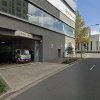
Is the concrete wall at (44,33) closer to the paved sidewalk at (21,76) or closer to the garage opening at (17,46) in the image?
the garage opening at (17,46)

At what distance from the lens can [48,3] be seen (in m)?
19.3

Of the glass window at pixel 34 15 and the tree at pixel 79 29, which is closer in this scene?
the glass window at pixel 34 15

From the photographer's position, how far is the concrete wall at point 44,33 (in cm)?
1186

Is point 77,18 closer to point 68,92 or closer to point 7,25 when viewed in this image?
point 7,25

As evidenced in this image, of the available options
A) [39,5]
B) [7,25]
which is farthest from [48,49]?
[7,25]

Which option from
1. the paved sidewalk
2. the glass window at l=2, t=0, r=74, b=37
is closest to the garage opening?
the glass window at l=2, t=0, r=74, b=37

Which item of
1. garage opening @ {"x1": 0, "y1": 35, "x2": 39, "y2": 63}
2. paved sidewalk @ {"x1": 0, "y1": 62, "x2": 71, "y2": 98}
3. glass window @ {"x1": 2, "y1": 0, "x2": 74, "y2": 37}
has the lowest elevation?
paved sidewalk @ {"x1": 0, "y1": 62, "x2": 71, "y2": 98}

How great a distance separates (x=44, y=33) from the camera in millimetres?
18266

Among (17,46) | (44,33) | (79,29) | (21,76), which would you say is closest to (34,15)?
(44,33)

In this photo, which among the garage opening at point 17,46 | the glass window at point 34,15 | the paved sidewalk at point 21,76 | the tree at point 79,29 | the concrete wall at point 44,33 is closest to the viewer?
the paved sidewalk at point 21,76

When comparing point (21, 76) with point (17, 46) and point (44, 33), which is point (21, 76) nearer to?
point (44, 33)

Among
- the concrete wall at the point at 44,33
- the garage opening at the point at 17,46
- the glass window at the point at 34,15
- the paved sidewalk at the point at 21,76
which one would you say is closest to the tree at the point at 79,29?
the concrete wall at the point at 44,33

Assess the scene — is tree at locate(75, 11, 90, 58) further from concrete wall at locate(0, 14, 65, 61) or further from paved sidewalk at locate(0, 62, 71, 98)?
paved sidewalk at locate(0, 62, 71, 98)

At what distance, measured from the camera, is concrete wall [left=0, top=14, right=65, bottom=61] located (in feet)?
38.9
